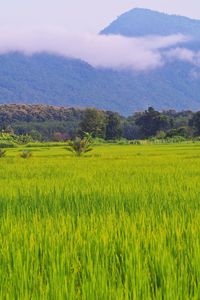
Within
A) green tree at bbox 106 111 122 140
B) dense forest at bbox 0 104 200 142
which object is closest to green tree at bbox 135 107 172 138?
dense forest at bbox 0 104 200 142

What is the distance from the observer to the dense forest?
63.3m

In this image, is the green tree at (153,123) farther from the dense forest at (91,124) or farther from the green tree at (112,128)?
the green tree at (112,128)

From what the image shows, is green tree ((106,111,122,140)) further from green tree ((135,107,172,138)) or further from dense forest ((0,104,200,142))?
green tree ((135,107,172,138))

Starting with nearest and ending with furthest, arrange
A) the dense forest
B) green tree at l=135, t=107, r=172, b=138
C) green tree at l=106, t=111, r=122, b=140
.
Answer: the dense forest → green tree at l=106, t=111, r=122, b=140 → green tree at l=135, t=107, r=172, b=138

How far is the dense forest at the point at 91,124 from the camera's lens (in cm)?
6328

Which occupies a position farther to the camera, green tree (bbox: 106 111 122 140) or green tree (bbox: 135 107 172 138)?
green tree (bbox: 135 107 172 138)

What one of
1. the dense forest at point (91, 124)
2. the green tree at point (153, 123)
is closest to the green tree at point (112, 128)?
the dense forest at point (91, 124)

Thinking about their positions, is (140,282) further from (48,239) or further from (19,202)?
(19,202)

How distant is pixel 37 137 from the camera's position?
7256cm

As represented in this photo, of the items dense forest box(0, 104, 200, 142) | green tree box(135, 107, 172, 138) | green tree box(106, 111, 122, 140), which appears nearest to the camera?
dense forest box(0, 104, 200, 142)

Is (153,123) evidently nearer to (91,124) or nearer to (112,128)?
(112,128)


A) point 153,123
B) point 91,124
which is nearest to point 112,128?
point 153,123

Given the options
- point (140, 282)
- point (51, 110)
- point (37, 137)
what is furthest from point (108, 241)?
point (51, 110)

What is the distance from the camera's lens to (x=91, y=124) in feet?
206
